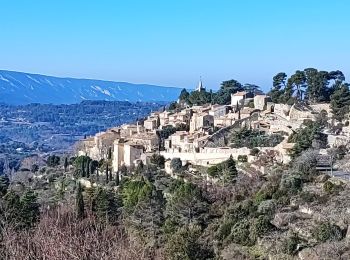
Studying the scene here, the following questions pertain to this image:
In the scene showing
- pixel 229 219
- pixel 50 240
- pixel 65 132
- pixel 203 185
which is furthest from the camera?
pixel 65 132

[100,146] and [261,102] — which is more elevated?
[261,102]

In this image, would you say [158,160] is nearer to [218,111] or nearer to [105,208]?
[105,208]

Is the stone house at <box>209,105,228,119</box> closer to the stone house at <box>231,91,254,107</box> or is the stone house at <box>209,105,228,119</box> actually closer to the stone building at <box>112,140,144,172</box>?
the stone house at <box>231,91,254,107</box>

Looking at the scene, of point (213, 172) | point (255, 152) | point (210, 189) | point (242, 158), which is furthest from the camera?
point (242, 158)

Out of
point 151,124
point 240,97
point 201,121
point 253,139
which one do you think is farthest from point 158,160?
point 240,97

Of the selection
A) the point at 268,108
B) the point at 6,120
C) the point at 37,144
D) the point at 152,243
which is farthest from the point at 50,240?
the point at 6,120

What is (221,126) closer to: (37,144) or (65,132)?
(37,144)
